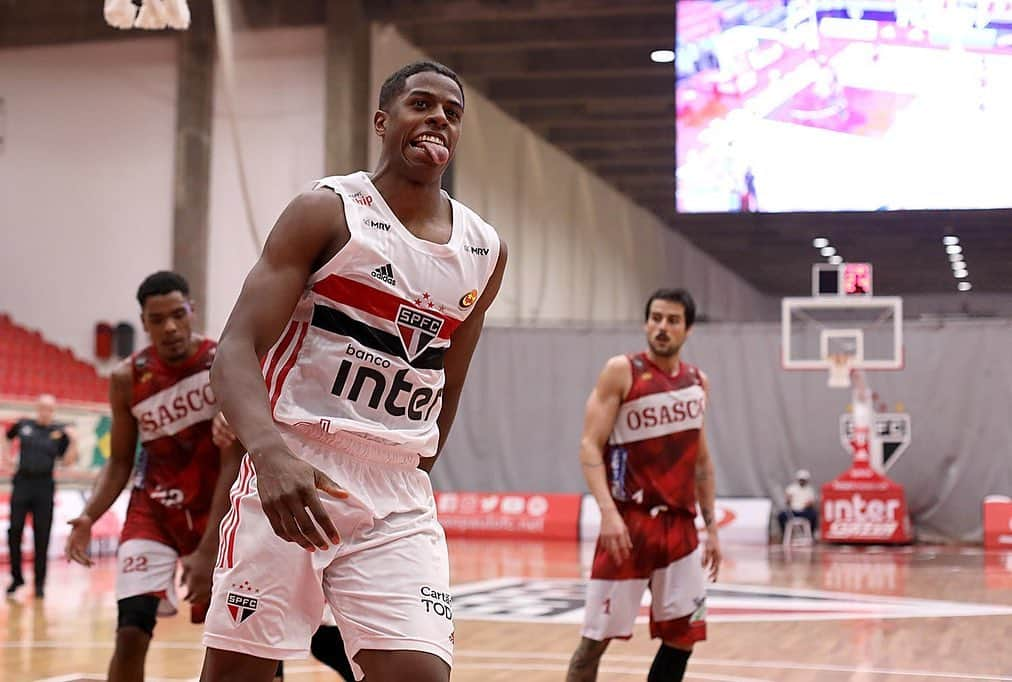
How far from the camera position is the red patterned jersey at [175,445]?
588cm

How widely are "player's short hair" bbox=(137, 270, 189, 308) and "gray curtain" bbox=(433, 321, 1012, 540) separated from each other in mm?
16295

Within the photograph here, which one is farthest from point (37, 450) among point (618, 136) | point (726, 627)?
point (618, 136)

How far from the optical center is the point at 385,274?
3299 mm

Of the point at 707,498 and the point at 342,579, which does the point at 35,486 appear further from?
the point at 342,579

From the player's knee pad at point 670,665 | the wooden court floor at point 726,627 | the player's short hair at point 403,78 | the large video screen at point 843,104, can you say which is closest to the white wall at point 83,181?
the wooden court floor at point 726,627

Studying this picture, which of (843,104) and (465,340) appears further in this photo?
(843,104)

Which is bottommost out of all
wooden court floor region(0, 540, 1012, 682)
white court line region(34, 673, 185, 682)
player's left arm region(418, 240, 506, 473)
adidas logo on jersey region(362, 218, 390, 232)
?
wooden court floor region(0, 540, 1012, 682)

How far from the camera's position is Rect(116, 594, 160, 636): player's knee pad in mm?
5621

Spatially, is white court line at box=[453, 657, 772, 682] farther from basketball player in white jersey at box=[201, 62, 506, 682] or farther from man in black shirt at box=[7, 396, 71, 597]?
man in black shirt at box=[7, 396, 71, 597]

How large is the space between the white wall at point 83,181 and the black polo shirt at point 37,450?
867 cm

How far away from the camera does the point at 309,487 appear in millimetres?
2885

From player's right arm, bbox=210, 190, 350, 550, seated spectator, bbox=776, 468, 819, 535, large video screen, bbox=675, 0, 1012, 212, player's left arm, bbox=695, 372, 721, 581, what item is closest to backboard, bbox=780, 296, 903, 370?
large video screen, bbox=675, 0, 1012, 212

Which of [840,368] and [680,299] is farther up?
[680,299]

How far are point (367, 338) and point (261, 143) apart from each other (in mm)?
18545
